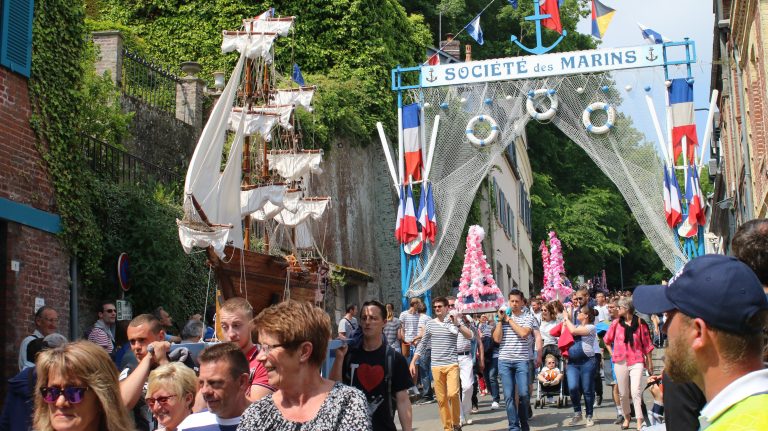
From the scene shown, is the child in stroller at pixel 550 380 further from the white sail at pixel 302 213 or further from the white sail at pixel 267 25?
the white sail at pixel 267 25

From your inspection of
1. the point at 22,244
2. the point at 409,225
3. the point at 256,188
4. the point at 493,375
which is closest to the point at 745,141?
the point at 409,225

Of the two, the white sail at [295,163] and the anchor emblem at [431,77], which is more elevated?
the anchor emblem at [431,77]

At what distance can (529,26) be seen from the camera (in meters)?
41.6

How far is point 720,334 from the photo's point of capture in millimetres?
2664

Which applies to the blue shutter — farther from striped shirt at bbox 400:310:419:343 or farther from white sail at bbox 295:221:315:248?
white sail at bbox 295:221:315:248

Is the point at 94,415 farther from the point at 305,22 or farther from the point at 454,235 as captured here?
the point at 305,22

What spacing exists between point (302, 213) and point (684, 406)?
16573 mm

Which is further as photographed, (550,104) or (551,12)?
(551,12)

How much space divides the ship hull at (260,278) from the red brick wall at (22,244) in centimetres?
288

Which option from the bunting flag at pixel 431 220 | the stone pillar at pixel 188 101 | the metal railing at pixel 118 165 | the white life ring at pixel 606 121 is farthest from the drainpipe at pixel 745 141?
the metal railing at pixel 118 165

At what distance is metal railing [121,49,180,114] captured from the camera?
19.3 m

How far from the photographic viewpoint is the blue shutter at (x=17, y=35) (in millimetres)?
13250

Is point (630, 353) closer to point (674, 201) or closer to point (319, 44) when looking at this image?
point (674, 201)

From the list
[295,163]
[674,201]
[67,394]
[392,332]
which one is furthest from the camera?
[295,163]
